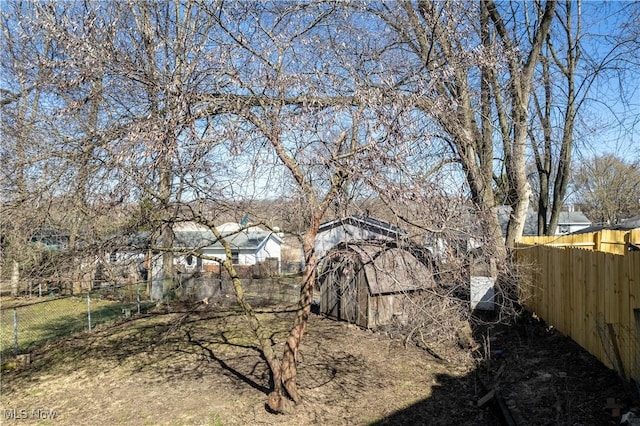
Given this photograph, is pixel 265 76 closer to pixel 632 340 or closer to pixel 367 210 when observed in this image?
pixel 367 210

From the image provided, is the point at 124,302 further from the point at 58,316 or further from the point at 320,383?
the point at 320,383

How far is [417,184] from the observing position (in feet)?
15.9

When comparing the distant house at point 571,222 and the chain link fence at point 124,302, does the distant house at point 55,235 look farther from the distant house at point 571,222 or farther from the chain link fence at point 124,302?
the distant house at point 571,222

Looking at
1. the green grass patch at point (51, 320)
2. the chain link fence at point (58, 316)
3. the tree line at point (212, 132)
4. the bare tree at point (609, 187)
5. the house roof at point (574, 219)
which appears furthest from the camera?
the house roof at point (574, 219)

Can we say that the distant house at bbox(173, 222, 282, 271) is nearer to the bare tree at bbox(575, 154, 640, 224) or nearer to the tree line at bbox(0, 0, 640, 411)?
the tree line at bbox(0, 0, 640, 411)

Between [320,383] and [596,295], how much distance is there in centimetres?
402

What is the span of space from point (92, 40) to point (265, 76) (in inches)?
72.9

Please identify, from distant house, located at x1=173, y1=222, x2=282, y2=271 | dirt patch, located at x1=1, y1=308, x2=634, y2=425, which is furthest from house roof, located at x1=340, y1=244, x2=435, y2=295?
dirt patch, located at x1=1, y1=308, x2=634, y2=425

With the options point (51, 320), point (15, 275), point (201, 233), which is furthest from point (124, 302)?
point (201, 233)

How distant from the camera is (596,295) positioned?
20.6 ft
